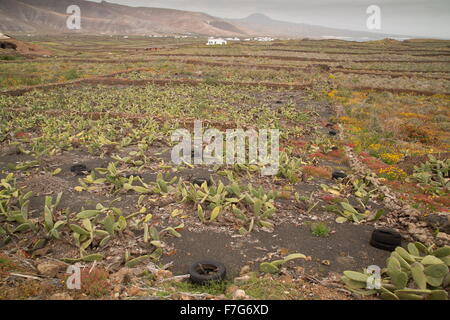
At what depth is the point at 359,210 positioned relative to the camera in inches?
338

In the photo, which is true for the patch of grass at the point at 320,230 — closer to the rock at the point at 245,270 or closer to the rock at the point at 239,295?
the rock at the point at 245,270

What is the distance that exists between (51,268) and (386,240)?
678cm

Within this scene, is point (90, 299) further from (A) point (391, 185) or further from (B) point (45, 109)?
(B) point (45, 109)

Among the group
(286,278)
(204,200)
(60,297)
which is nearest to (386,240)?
(286,278)

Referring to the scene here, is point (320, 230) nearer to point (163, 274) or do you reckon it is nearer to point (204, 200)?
point (204, 200)

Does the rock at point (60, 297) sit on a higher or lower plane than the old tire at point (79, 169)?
lower

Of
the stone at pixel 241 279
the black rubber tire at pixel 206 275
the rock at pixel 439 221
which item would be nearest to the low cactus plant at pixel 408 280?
the stone at pixel 241 279

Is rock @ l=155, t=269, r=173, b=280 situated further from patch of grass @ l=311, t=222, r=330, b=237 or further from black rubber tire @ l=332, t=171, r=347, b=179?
black rubber tire @ l=332, t=171, r=347, b=179

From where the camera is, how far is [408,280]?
5.15 metres

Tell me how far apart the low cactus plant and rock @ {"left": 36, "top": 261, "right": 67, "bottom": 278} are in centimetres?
507

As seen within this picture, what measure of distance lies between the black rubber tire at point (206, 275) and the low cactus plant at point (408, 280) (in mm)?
2120

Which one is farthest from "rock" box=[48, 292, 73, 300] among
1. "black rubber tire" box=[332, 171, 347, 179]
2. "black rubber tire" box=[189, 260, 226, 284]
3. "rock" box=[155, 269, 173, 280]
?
"black rubber tire" box=[332, 171, 347, 179]

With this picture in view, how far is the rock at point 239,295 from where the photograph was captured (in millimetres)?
4750
